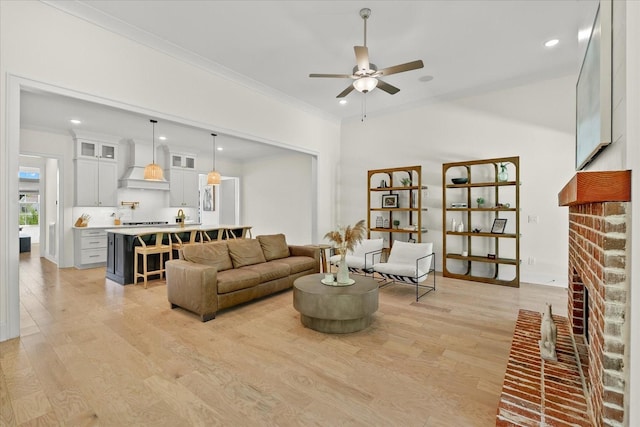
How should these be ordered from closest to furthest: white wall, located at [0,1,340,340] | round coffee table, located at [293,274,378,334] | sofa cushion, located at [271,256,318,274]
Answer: white wall, located at [0,1,340,340] < round coffee table, located at [293,274,378,334] < sofa cushion, located at [271,256,318,274]

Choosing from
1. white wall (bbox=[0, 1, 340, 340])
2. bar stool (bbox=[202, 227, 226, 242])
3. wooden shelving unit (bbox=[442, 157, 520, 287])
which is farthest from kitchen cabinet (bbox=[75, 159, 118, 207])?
wooden shelving unit (bbox=[442, 157, 520, 287])

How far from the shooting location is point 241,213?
1009 centimetres

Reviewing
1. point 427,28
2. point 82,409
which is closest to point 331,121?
point 427,28

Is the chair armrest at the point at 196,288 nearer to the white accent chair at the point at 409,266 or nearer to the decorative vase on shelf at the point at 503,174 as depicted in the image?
the white accent chair at the point at 409,266

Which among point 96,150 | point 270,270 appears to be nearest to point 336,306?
point 270,270

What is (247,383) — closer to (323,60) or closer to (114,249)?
(323,60)

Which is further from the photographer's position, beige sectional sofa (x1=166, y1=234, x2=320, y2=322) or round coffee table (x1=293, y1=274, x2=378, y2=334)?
beige sectional sofa (x1=166, y1=234, x2=320, y2=322)

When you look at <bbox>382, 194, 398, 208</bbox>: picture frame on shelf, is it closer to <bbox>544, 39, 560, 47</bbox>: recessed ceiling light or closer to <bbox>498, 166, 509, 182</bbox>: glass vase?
<bbox>498, 166, 509, 182</bbox>: glass vase

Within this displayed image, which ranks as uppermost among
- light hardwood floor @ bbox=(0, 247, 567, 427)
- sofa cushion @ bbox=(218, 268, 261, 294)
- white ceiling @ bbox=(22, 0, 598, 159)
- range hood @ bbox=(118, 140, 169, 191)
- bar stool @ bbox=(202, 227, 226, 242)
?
white ceiling @ bbox=(22, 0, 598, 159)

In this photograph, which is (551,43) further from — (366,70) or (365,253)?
(365,253)

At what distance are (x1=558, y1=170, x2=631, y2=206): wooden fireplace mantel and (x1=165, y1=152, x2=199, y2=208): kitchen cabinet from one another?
338 inches

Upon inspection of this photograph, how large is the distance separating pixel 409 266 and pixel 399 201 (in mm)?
2253

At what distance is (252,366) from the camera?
2.40m

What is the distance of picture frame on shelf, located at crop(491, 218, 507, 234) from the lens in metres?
4.96
